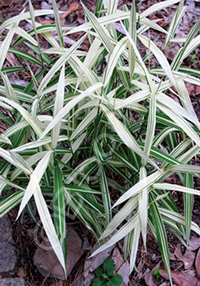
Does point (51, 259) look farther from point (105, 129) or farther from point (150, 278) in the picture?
point (105, 129)

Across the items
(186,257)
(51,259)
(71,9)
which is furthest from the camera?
(71,9)

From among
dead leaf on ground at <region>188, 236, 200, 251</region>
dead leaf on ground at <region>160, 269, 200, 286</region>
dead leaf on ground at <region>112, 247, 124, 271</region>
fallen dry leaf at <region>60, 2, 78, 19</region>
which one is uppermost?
fallen dry leaf at <region>60, 2, 78, 19</region>

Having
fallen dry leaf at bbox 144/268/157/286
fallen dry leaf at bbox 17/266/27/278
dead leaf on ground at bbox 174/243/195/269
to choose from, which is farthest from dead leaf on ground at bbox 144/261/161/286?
fallen dry leaf at bbox 17/266/27/278

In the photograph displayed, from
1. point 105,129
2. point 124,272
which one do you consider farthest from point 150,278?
point 105,129

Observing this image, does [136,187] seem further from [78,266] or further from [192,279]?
[192,279]

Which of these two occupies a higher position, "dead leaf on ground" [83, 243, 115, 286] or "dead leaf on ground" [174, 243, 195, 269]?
"dead leaf on ground" [83, 243, 115, 286]

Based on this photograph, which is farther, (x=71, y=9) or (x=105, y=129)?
(x=71, y=9)

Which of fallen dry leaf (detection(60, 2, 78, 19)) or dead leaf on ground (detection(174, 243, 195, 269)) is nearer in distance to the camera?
dead leaf on ground (detection(174, 243, 195, 269))

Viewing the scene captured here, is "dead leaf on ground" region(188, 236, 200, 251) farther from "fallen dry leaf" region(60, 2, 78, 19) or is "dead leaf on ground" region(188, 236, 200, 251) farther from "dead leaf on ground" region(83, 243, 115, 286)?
"fallen dry leaf" region(60, 2, 78, 19)
